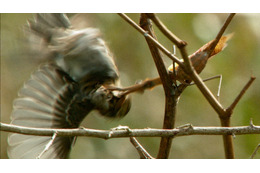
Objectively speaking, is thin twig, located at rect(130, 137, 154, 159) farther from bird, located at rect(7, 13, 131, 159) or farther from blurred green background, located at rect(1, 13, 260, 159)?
blurred green background, located at rect(1, 13, 260, 159)

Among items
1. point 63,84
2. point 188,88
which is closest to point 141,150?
point 63,84

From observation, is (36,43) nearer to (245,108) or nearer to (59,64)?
(59,64)

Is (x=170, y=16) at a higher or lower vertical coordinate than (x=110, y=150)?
higher

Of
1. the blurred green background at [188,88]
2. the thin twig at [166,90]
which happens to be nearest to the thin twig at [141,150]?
the thin twig at [166,90]

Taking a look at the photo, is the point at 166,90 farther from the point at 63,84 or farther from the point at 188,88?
the point at 188,88

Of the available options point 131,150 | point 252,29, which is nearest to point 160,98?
point 131,150

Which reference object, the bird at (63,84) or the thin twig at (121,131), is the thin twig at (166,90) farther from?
the bird at (63,84)

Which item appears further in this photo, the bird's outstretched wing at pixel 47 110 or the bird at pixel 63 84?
the bird's outstretched wing at pixel 47 110
